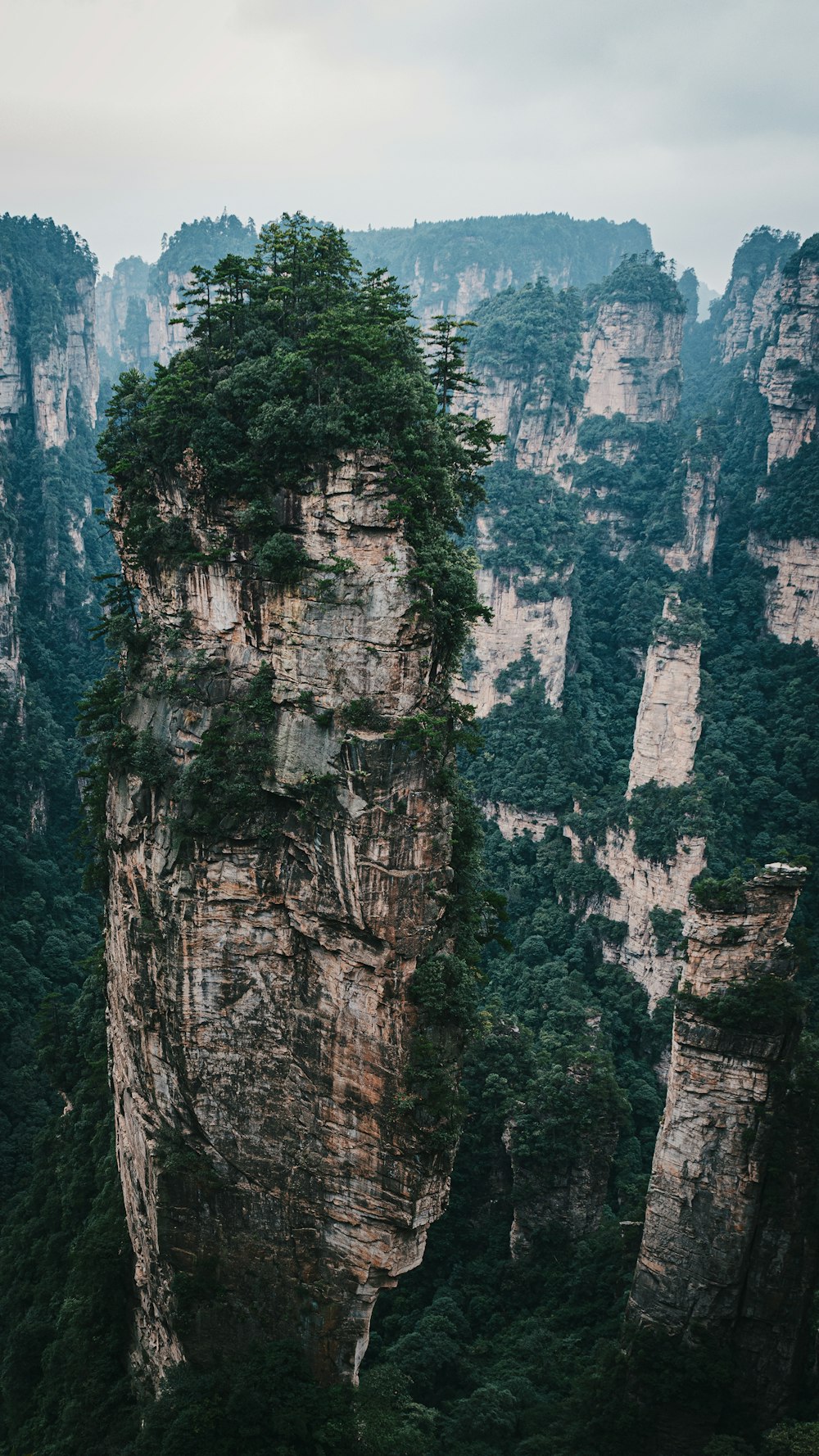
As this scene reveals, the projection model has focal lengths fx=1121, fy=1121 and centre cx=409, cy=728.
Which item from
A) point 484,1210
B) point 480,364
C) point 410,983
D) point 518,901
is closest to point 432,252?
point 480,364

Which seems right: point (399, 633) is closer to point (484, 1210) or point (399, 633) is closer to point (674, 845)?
point (484, 1210)

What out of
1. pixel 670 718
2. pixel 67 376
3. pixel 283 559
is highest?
pixel 67 376

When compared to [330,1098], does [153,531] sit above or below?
above

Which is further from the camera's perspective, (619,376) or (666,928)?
(619,376)

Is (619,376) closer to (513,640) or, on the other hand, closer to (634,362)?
(634,362)

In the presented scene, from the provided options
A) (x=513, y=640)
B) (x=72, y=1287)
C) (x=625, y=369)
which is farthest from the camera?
(x=625, y=369)

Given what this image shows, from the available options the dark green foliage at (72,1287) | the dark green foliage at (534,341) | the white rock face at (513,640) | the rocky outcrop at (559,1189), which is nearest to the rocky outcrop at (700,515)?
the white rock face at (513,640)

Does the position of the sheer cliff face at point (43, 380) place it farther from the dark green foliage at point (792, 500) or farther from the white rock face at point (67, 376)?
the dark green foliage at point (792, 500)

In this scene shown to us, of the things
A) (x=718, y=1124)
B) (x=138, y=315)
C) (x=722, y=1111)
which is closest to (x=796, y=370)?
(x=722, y=1111)
